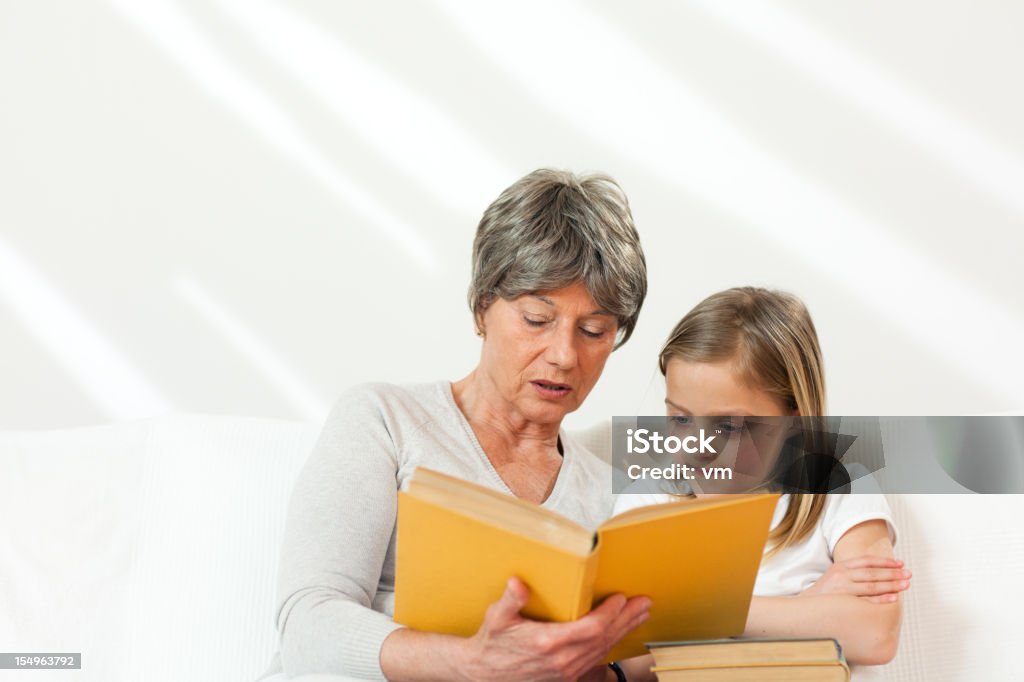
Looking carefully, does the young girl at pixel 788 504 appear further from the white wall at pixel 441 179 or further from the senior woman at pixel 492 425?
the white wall at pixel 441 179

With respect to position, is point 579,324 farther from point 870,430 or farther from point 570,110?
point 570,110

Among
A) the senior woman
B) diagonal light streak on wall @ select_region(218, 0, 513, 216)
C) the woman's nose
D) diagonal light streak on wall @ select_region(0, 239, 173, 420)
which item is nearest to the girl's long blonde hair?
the senior woman

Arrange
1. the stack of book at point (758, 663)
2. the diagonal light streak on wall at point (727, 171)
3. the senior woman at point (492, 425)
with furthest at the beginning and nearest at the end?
1. the diagonal light streak on wall at point (727, 171)
2. the senior woman at point (492, 425)
3. the stack of book at point (758, 663)

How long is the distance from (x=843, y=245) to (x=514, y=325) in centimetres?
115

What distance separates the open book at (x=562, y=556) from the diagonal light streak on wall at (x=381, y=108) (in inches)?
55.0

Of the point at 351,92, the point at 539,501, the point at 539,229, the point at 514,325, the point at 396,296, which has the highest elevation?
the point at 351,92

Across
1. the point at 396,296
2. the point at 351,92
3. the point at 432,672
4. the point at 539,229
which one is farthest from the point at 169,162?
the point at 432,672

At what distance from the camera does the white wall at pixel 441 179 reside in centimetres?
243

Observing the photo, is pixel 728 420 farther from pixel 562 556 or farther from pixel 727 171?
pixel 727 171

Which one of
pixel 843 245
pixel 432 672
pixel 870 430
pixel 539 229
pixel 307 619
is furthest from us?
pixel 843 245

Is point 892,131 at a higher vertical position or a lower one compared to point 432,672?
higher

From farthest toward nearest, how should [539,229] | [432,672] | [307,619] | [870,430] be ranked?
1. [870,430]
2. [539,229]
3. [307,619]
4. [432,672]

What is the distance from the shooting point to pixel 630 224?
5.52 feet

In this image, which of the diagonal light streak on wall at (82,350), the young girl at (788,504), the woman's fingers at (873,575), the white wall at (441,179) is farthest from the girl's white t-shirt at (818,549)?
the diagonal light streak on wall at (82,350)
